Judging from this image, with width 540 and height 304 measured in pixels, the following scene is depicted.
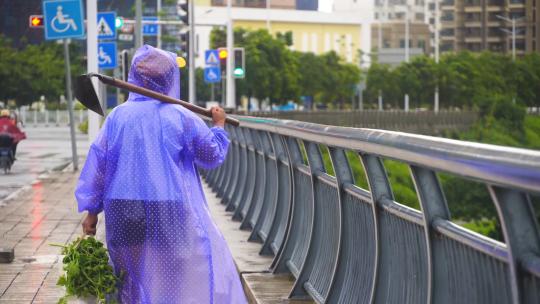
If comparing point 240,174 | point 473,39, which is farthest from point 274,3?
point 240,174

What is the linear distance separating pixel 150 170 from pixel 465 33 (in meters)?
98.5

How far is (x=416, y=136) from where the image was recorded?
14.1ft

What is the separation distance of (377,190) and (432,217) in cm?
113

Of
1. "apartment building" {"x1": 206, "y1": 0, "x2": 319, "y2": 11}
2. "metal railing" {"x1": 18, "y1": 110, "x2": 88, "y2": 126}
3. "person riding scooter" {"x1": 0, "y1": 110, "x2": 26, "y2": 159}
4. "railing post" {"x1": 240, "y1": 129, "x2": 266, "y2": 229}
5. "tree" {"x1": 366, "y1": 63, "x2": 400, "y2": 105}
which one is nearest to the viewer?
"railing post" {"x1": 240, "y1": 129, "x2": 266, "y2": 229}

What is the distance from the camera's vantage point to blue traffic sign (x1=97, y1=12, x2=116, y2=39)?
2519 cm

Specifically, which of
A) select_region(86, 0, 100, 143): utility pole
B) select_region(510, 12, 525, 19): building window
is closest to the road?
select_region(86, 0, 100, 143): utility pole

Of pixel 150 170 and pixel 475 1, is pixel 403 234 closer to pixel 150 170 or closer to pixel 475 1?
pixel 150 170

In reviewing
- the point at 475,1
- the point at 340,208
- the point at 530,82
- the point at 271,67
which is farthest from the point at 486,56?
the point at 340,208

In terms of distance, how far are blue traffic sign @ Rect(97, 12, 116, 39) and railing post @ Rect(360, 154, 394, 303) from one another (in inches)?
782

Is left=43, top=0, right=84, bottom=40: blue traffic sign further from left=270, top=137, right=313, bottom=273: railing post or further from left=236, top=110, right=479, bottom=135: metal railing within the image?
left=236, top=110, right=479, bottom=135: metal railing

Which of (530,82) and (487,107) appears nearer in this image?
(530,82)

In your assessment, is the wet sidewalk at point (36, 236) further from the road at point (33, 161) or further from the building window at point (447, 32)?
the building window at point (447, 32)

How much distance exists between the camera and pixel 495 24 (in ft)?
247

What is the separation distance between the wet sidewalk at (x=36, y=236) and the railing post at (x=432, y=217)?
14.5 feet
